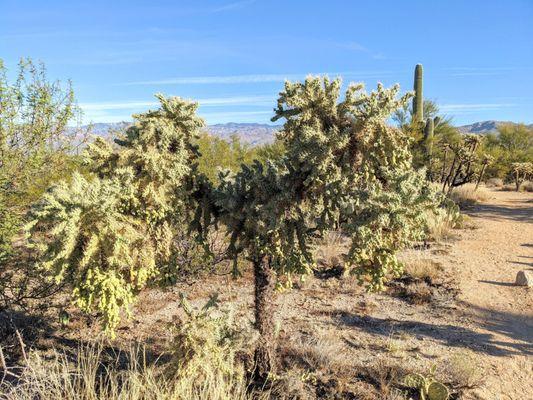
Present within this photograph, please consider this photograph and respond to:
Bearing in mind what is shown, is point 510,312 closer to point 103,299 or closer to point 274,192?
point 274,192

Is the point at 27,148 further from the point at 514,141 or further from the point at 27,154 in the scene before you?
the point at 514,141

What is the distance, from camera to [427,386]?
5449mm

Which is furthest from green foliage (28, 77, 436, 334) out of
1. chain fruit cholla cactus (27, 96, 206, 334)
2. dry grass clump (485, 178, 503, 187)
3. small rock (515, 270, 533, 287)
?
dry grass clump (485, 178, 503, 187)

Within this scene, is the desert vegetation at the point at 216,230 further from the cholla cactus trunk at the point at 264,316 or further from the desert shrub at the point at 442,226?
the desert shrub at the point at 442,226

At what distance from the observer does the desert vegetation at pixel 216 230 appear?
397cm

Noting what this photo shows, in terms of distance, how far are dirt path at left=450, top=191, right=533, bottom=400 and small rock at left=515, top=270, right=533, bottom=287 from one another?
6.6 inches

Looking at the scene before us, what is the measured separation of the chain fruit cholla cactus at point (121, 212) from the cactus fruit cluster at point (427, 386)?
372cm

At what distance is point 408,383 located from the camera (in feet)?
18.6

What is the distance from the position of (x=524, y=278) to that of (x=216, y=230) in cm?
747

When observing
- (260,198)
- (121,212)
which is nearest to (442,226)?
(260,198)

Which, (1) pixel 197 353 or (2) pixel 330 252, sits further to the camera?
(2) pixel 330 252

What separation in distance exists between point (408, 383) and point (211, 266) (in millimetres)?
5456

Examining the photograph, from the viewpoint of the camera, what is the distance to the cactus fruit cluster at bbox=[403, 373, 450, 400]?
210 inches

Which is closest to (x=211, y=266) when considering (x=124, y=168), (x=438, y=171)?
(x=124, y=168)
